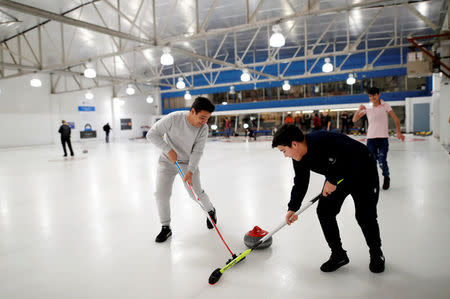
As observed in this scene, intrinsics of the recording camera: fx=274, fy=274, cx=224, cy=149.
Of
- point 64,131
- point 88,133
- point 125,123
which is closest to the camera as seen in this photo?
point 64,131

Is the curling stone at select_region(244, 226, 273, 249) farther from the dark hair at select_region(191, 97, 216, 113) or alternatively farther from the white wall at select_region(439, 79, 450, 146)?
the white wall at select_region(439, 79, 450, 146)

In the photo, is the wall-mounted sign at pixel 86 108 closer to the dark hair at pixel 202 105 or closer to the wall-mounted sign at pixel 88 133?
the wall-mounted sign at pixel 88 133

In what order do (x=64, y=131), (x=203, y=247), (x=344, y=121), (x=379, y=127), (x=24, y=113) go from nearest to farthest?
1. (x=203, y=247)
2. (x=379, y=127)
3. (x=64, y=131)
4. (x=24, y=113)
5. (x=344, y=121)


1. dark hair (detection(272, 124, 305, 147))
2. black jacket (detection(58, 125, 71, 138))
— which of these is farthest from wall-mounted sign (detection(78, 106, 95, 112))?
dark hair (detection(272, 124, 305, 147))

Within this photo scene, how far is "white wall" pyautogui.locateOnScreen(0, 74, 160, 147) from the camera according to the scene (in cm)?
1692

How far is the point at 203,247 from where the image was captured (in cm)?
270

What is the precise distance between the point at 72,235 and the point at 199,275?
1.81 metres

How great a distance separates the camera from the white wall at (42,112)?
1692 cm

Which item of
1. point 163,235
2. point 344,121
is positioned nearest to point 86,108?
point 344,121

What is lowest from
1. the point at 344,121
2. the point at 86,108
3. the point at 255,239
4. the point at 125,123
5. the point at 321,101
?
the point at 255,239

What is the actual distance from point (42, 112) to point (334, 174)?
21860 mm

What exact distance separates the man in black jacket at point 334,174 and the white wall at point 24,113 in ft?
66.6

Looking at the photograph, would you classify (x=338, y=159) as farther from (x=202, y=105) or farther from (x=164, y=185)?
(x=164, y=185)

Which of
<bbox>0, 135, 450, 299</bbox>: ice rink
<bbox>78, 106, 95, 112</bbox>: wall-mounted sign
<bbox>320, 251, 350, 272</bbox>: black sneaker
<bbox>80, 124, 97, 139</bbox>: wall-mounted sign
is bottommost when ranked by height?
<bbox>0, 135, 450, 299</bbox>: ice rink
